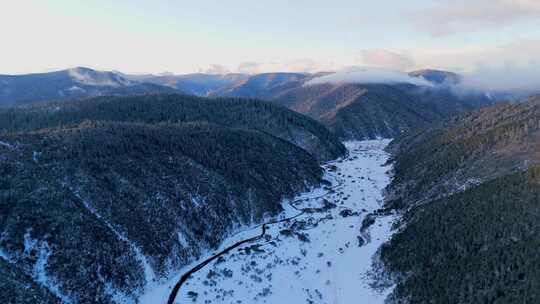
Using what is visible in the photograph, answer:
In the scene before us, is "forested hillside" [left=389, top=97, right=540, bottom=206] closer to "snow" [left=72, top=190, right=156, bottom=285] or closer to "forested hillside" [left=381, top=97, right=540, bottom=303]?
"forested hillside" [left=381, top=97, right=540, bottom=303]

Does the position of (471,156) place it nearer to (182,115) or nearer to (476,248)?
(476,248)

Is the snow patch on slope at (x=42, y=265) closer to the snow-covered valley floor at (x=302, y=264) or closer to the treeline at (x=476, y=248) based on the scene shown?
the snow-covered valley floor at (x=302, y=264)

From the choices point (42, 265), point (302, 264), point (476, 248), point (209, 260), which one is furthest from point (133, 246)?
point (476, 248)

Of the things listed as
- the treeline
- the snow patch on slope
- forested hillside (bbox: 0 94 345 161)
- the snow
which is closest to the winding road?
the snow

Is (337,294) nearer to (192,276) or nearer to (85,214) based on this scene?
(192,276)

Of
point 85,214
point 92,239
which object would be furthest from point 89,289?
point 85,214

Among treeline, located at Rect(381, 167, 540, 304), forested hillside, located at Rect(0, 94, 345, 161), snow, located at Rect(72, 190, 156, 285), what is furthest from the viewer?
forested hillside, located at Rect(0, 94, 345, 161)

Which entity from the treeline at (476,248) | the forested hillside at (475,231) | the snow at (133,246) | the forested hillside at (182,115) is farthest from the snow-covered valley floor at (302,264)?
the forested hillside at (182,115)

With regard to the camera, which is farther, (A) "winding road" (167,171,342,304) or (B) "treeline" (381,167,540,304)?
(A) "winding road" (167,171,342,304)
